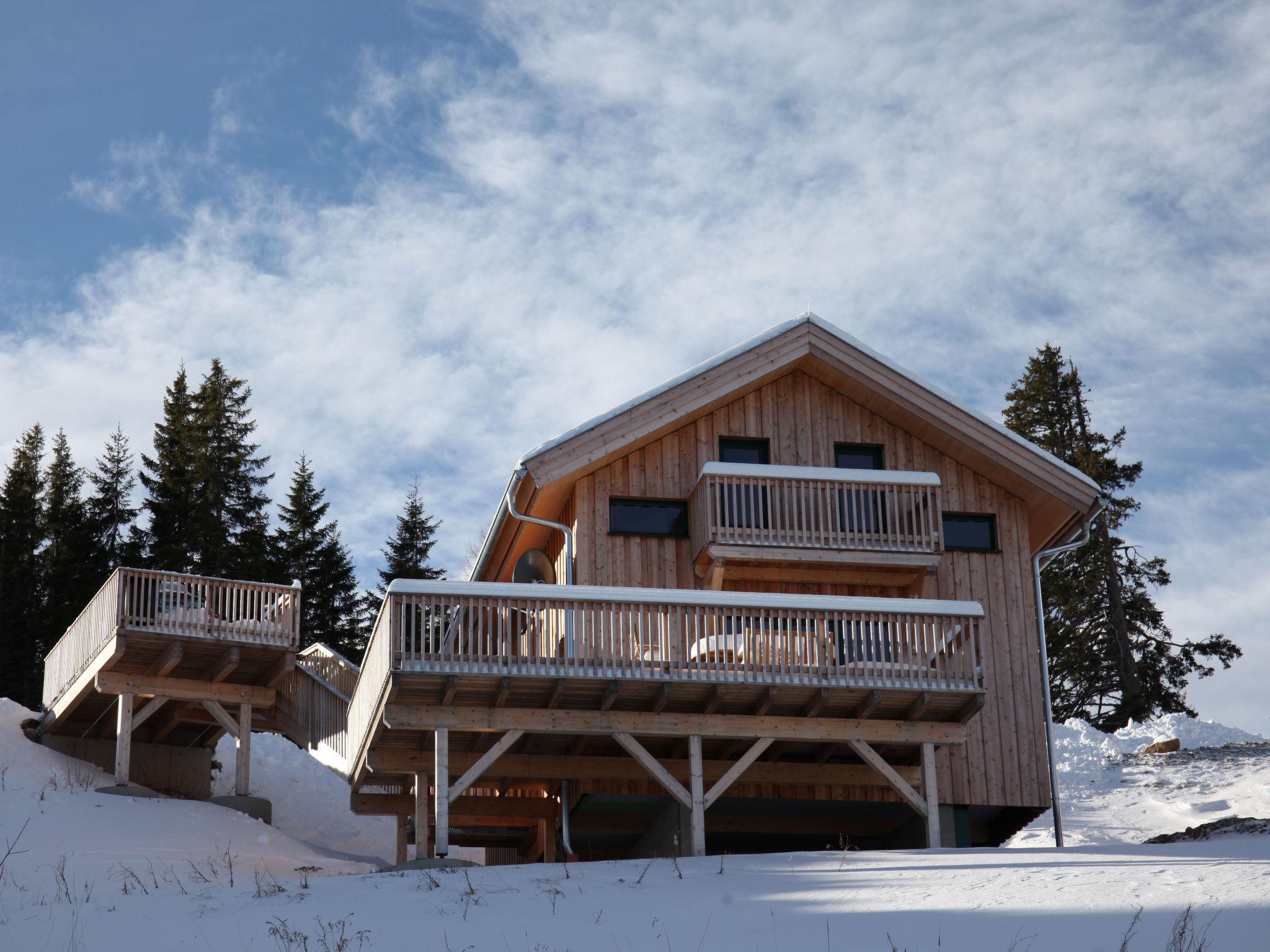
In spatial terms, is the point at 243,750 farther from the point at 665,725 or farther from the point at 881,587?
the point at 881,587

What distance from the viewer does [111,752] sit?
32188 millimetres

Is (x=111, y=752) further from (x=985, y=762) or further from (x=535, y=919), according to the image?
(x=535, y=919)

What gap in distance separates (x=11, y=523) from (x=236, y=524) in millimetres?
5975

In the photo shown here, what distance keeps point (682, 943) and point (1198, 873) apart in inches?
202

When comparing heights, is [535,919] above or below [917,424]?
below

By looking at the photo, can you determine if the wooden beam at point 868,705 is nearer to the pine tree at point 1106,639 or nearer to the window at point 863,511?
the window at point 863,511

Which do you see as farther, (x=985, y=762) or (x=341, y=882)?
(x=985, y=762)

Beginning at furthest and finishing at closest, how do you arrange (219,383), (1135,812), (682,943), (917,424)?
(219,383), (1135,812), (917,424), (682,943)

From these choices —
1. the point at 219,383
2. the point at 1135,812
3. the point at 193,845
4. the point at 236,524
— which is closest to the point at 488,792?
the point at 193,845

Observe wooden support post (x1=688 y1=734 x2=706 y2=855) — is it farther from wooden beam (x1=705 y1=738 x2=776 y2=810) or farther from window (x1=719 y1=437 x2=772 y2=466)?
window (x1=719 y1=437 x2=772 y2=466)

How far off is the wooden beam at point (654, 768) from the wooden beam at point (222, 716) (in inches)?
451

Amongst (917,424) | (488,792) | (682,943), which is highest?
(917,424)

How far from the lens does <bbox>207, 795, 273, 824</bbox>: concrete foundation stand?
29.5 metres

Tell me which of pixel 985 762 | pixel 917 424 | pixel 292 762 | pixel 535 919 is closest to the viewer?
pixel 535 919
